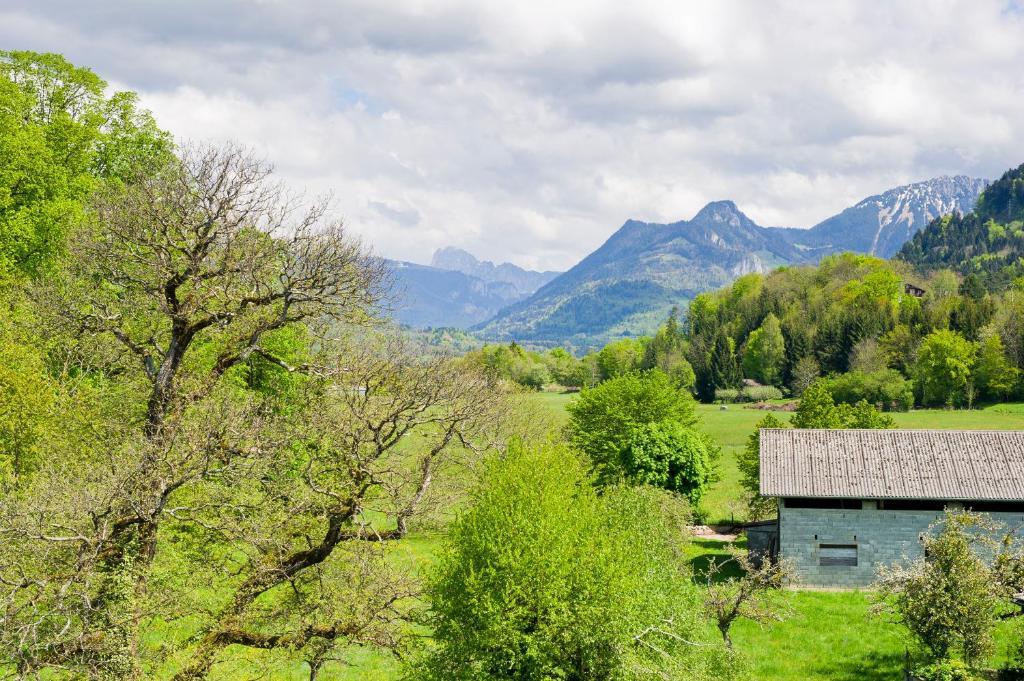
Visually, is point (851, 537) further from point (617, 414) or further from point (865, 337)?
point (865, 337)

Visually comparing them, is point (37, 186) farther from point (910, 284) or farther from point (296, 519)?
point (910, 284)

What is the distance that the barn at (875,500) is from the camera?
3669 centimetres

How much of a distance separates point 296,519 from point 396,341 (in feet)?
42.3

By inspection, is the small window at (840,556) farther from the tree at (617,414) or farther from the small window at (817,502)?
the tree at (617,414)

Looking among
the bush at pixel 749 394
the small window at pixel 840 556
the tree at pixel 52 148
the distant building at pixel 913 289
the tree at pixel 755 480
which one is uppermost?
the distant building at pixel 913 289

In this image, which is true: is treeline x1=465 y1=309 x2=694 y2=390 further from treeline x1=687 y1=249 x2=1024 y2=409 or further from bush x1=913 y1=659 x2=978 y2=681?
bush x1=913 y1=659 x2=978 y2=681

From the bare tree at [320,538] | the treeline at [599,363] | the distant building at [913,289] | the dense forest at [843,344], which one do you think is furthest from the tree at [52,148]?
the distant building at [913,289]

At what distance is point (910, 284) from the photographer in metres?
170

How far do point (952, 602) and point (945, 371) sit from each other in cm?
8119

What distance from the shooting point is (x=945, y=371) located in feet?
315

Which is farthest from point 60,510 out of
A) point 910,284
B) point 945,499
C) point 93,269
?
point 910,284

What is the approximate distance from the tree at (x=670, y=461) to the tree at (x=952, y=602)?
24905 millimetres

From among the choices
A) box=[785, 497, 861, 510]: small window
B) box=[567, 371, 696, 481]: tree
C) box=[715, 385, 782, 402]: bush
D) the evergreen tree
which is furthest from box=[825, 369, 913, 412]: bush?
box=[785, 497, 861, 510]: small window

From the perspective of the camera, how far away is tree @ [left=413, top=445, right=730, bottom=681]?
19219 mm
